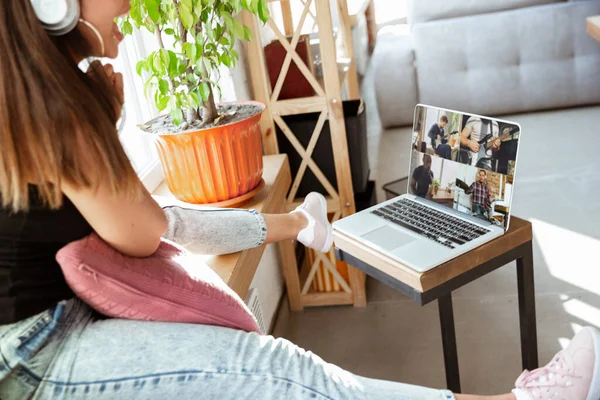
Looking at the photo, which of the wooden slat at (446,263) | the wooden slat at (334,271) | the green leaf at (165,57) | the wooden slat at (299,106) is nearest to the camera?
the wooden slat at (446,263)

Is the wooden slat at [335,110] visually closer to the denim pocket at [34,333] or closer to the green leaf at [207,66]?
the green leaf at [207,66]

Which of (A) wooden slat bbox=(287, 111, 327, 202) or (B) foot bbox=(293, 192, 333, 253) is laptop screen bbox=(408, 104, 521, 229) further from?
(A) wooden slat bbox=(287, 111, 327, 202)

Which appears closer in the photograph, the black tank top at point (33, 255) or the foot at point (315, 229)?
the black tank top at point (33, 255)

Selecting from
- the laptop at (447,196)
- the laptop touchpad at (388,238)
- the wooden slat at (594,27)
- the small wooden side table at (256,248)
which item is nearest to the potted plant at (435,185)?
the laptop at (447,196)

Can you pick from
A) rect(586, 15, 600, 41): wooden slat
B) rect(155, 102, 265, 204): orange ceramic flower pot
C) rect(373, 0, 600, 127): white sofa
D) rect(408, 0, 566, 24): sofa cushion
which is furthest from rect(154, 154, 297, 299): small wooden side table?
rect(408, 0, 566, 24): sofa cushion

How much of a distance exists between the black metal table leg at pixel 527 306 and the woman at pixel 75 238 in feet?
1.68

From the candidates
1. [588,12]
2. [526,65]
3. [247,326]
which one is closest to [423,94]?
[526,65]

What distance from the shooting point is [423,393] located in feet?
3.30

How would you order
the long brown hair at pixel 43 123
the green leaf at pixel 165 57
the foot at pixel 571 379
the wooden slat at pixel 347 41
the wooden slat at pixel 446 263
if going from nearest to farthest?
the long brown hair at pixel 43 123 < the foot at pixel 571 379 < the wooden slat at pixel 446 263 < the green leaf at pixel 165 57 < the wooden slat at pixel 347 41

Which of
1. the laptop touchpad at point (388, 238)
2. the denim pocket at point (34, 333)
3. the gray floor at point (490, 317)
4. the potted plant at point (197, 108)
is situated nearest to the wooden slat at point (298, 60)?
the potted plant at point (197, 108)

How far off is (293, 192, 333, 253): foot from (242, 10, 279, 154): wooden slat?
59cm

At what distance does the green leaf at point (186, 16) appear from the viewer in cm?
135

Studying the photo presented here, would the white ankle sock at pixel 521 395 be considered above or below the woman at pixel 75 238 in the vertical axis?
below

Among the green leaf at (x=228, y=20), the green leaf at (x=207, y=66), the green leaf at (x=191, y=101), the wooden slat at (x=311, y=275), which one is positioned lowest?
the wooden slat at (x=311, y=275)
